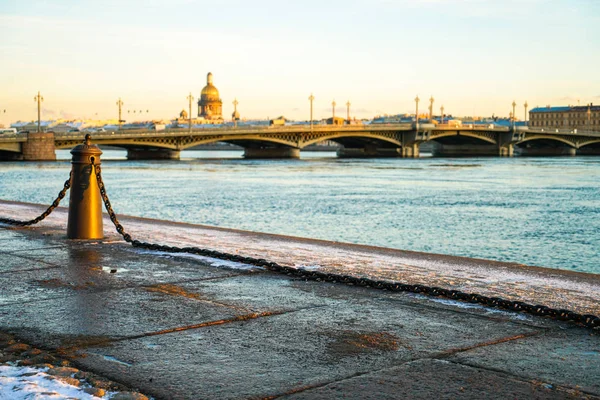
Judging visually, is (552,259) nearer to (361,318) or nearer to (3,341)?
(361,318)

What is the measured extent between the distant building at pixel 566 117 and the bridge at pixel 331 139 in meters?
41.3

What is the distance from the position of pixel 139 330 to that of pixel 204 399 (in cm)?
101

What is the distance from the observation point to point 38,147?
5944 cm

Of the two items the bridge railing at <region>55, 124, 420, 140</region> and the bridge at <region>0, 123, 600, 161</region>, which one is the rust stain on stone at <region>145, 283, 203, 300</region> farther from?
the bridge railing at <region>55, 124, 420, 140</region>

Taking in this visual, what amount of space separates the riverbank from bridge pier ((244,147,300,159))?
232 feet

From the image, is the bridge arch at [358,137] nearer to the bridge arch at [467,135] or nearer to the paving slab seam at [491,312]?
the bridge arch at [467,135]

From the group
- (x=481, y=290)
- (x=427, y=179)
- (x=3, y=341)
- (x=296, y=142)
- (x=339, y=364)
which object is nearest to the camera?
(x=339, y=364)

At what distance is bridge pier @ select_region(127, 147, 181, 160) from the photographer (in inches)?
2793

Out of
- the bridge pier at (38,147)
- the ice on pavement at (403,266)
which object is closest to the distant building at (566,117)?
the bridge pier at (38,147)

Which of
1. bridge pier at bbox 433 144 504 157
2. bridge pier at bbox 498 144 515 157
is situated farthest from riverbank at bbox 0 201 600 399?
bridge pier at bbox 433 144 504 157

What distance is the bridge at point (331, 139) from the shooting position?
59.4 metres

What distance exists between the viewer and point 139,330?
3576 mm

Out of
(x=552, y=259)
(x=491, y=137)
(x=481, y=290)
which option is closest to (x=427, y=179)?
(x=552, y=259)

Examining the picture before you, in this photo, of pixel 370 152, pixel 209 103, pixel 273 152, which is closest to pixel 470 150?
pixel 370 152
